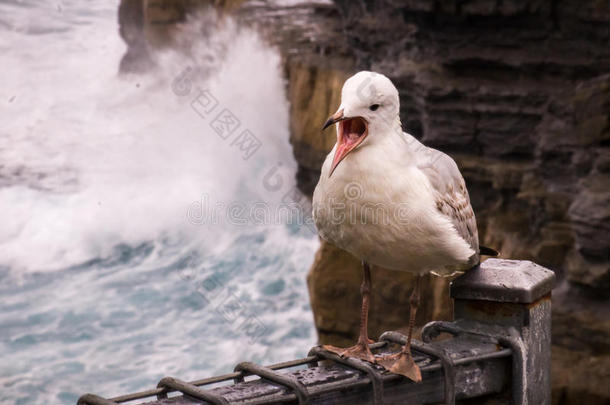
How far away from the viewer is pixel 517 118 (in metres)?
6.58

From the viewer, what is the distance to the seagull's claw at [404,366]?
1.59 m

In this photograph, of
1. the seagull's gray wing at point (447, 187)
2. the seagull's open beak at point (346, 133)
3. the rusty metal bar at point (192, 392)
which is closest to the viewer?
the rusty metal bar at point (192, 392)

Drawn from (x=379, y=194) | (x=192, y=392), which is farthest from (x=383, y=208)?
(x=192, y=392)

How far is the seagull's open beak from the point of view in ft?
5.75

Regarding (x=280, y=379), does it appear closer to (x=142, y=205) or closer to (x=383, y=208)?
(x=383, y=208)

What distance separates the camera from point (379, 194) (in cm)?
177

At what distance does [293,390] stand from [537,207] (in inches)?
205

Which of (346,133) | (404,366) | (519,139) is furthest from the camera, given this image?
(519,139)

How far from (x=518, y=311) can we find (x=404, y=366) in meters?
0.33

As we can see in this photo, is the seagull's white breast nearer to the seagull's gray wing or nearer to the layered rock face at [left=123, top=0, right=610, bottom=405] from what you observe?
the seagull's gray wing

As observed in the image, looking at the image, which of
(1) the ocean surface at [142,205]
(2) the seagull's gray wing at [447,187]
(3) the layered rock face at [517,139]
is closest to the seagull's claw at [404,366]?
(2) the seagull's gray wing at [447,187]

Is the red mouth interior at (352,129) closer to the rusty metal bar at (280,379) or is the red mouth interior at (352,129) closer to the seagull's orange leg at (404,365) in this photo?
the seagull's orange leg at (404,365)

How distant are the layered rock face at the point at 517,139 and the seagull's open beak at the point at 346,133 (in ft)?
12.9

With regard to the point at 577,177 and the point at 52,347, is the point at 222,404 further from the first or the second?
the point at 52,347
